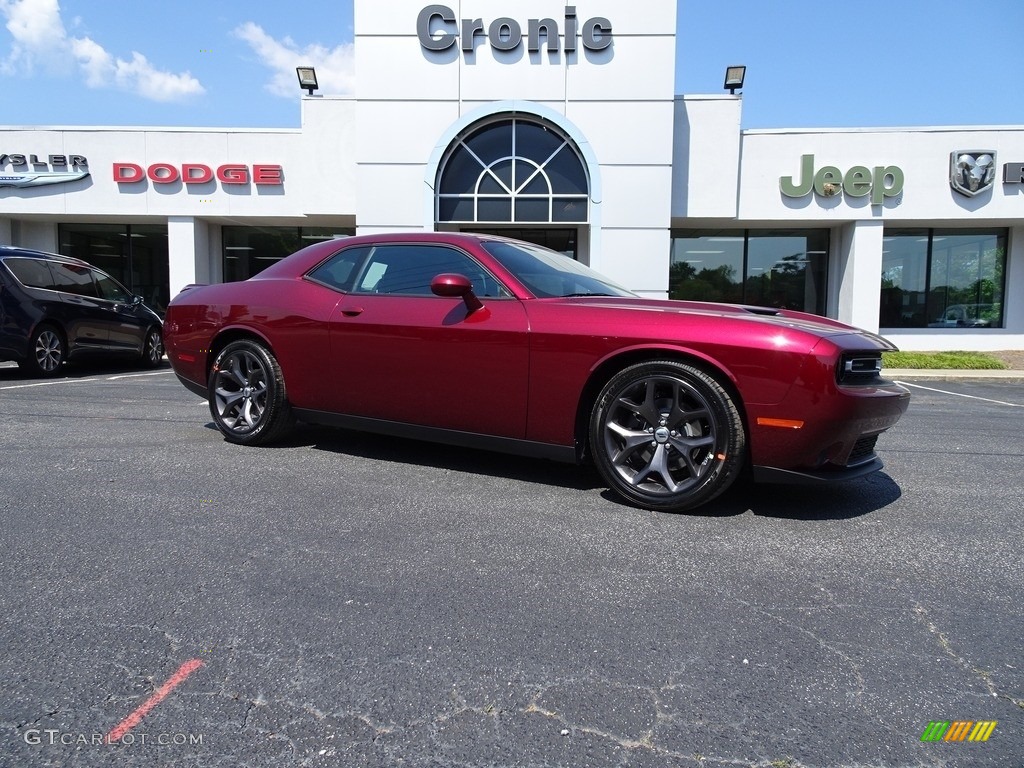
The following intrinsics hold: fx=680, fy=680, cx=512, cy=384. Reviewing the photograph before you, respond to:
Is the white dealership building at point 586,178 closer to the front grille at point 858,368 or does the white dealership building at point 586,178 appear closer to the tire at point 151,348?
the tire at point 151,348

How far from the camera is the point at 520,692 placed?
191 cm

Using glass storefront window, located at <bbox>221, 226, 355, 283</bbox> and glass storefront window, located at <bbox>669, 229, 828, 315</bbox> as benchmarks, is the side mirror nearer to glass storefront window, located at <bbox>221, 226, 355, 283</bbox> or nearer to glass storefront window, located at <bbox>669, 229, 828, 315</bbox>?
glass storefront window, located at <bbox>669, 229, 828, 315</bbox>

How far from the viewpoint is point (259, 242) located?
18.2m

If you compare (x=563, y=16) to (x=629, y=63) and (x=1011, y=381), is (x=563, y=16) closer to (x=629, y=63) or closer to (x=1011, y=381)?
(x=629, y=63)

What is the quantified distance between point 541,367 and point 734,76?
14.3 metres

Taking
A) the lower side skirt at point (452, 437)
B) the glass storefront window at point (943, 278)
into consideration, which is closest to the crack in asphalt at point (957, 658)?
the lower side skirt at point (452, 437)

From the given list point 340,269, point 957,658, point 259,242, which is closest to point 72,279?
point 340,269

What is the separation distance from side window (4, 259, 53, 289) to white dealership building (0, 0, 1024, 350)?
6682 millimetres

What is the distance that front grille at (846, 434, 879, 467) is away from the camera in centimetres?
346

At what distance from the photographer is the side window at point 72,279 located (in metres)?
9.44

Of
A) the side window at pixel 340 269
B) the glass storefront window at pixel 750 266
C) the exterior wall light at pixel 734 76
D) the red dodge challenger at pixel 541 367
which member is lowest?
the red dodge challenger at pixel 541 367

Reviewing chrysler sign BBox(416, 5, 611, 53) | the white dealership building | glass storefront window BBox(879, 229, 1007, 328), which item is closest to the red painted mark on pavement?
the white dealership building

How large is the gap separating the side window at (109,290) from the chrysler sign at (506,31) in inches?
318

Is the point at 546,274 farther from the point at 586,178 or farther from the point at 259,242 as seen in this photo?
the point at 259,242
